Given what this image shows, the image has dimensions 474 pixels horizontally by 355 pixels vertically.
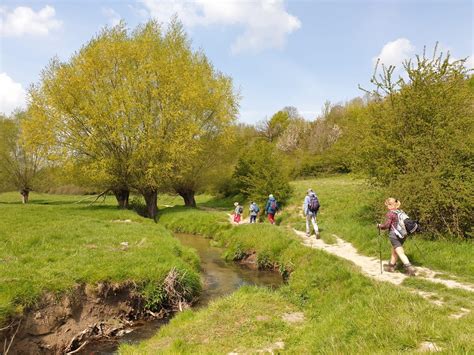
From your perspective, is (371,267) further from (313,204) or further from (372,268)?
(313,204)

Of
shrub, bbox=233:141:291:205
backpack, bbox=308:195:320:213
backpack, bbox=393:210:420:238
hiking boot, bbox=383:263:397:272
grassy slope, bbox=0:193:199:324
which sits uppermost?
shrub, bbox=233:141:291:205

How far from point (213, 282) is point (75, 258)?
17.8 feet

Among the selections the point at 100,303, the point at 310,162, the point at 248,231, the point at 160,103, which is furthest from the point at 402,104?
the point at 310,162

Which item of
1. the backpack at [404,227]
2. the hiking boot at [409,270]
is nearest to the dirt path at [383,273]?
the hiking boot at [409,270]

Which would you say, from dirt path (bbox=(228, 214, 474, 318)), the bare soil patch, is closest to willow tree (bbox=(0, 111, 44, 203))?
the bare soil patch

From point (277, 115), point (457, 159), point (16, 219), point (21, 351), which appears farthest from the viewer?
point (277, 115)

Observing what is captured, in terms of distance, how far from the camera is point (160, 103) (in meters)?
30.2

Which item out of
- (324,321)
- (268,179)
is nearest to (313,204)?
(324,321)

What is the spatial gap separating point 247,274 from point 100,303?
7.15 m

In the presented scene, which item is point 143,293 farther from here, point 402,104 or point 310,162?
point 310,162

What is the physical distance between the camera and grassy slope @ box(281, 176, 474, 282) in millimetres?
11826

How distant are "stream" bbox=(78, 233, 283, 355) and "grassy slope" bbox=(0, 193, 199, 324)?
3.06 feet

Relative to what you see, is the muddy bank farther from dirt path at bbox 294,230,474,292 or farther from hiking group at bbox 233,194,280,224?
hiking group at bbox 233,194,280,224

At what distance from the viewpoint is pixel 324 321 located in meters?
8.36
